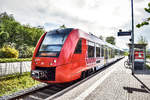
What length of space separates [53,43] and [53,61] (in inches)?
44.2

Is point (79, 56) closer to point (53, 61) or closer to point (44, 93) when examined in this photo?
point (53, 61)

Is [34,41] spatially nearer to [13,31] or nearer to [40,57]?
[13,31]

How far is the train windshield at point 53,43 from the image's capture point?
5.30 meters

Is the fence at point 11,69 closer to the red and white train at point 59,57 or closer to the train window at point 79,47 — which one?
the red and white train at point 59,57

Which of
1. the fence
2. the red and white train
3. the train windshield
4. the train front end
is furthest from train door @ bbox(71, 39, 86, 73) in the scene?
the fence

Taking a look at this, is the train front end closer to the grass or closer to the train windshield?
the train windshield

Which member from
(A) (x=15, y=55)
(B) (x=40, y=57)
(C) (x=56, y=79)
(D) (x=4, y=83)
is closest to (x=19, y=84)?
(D) (x=4, y=83)

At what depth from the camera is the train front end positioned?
489 cm

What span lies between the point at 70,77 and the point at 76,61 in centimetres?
92

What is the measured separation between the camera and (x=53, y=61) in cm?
494

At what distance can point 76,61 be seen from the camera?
571 cm

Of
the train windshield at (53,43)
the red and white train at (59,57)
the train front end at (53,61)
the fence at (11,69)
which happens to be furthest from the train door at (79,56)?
the fence at (11,69)

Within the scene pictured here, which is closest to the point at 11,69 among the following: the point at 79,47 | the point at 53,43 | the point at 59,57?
the point at 53,43

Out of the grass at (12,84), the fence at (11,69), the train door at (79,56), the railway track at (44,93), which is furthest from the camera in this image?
the fence at (11,69)
